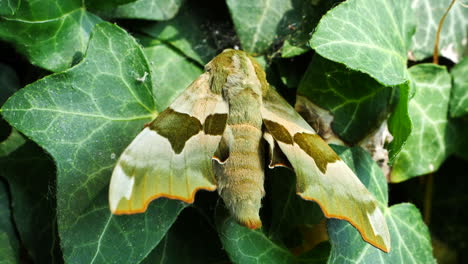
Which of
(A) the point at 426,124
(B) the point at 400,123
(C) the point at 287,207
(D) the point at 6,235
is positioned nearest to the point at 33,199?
(D) the point at 6,235

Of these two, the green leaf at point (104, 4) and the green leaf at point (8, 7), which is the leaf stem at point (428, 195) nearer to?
→ the green leaf at point (104, 4)

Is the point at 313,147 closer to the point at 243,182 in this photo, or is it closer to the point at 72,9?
the point at 243,182

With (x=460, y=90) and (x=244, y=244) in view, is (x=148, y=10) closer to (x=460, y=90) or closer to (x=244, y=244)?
(x=244, y=244)

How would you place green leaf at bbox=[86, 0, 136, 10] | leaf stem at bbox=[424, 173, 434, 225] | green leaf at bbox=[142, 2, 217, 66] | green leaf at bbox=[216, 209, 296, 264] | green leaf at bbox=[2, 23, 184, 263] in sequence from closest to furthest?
green leaf at bbox=[2, 23, 184, 263] < green leaf at bbox=[216, 209, 296, 264] < green leaf at bbox=[86, 0, 136, 10] < green leaf at bbox=[142, 2, 217, 66] < leaf stem at bbox=[424, 173, 434, 225]

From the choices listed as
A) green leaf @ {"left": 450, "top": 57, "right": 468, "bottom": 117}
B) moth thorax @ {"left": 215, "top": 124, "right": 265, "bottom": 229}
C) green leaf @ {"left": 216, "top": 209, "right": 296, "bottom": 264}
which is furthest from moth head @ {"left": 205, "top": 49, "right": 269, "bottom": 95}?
green leaf @ {"left": 450, "top": 57, "right": 468, "bottom": 117}

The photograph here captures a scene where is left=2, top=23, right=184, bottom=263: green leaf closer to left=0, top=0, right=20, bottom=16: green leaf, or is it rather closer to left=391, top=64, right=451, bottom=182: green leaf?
left=0, top=0, right=20, bottom=16: green leaf

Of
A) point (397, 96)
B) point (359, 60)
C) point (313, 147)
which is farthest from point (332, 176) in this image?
point (397, 96)
